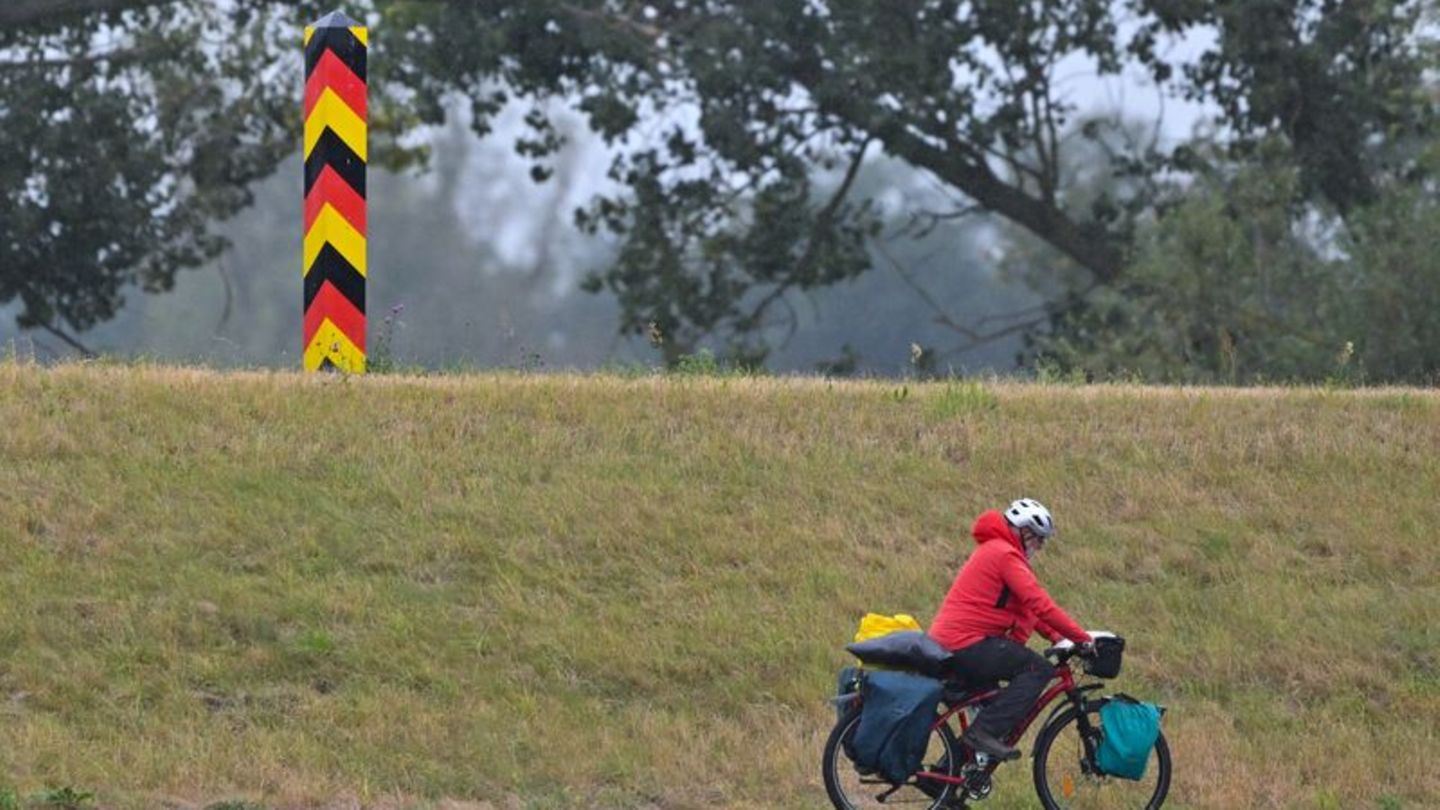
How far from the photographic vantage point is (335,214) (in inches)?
632

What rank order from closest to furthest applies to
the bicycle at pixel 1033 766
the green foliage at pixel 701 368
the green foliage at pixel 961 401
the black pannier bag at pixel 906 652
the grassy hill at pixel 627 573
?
the black pannier bag at pixel 906 652
the bicycle at pixel 1033 766
the grassy hill at pixel 627 573
the green foliage at pixel 961 401
the green foliage at pixel 701 368

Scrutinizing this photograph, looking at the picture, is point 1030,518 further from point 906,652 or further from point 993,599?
point 906,652

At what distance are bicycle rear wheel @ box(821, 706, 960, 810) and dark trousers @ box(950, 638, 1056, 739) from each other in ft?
0.64

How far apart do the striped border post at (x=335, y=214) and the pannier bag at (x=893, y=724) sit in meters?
6.31

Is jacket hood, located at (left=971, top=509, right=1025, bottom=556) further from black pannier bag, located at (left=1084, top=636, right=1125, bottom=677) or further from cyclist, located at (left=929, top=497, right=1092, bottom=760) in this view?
black pannier bag, located at (left=1084, top=636, right=1125, bottom=677)

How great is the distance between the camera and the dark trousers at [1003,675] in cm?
1087

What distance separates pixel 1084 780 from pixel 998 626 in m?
0.96

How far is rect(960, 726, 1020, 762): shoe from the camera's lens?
35.6ft

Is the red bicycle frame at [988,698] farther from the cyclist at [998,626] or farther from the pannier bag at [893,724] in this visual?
the pannier bag at [893,724]

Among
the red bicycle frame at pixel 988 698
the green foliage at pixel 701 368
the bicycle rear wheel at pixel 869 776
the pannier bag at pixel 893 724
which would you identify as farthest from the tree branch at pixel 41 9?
the pannier bag at pixel 893 724

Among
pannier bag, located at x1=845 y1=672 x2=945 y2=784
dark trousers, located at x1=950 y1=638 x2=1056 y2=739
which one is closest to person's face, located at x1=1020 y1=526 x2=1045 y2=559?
dark trousers, located at x1=950 y1=638 x2=1056 y2=739

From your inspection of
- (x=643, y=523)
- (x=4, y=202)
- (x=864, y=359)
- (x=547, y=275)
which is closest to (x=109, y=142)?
(x=4, y=202)

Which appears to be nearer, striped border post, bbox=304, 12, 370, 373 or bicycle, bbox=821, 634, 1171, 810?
bicycle, bbox=821, 634, 1171, 810

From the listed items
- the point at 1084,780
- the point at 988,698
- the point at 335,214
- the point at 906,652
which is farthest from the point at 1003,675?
the point at 335,214
